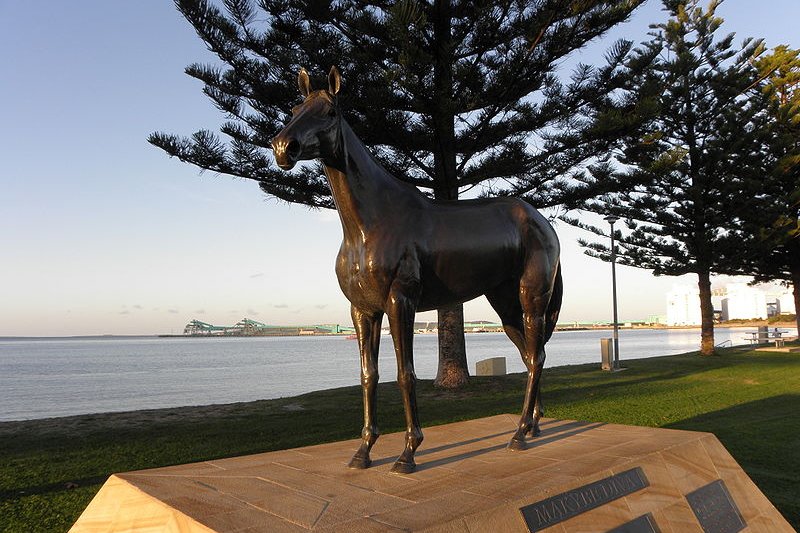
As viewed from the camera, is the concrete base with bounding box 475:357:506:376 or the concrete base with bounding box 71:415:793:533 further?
the concrete base with bounding box 475:357:506:376

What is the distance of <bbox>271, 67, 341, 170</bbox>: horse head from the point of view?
283 centimetres

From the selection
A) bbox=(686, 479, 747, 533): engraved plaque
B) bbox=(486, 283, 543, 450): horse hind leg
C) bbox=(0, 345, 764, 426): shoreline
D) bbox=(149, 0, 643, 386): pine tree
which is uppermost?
bbox=(149, 0, 643, 386): pine tree

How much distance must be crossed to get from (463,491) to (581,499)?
1.95 ft

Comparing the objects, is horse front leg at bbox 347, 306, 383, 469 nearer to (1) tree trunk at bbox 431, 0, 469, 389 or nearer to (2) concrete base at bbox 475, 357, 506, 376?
(1) tree trunk at bbox 431, 0, 469, 389

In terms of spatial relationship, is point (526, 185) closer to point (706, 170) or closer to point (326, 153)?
point (326, 153)

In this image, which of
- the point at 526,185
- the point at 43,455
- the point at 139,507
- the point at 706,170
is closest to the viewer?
the point at 139,507

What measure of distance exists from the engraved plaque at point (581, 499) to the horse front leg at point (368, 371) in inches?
40.5

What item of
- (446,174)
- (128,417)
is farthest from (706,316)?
(128,417)

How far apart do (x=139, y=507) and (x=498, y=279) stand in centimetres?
235

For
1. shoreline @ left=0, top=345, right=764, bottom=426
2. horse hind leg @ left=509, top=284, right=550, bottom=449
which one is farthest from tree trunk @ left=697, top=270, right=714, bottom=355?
horse hind leg @ left=509, top=284, right=550, bottom=449

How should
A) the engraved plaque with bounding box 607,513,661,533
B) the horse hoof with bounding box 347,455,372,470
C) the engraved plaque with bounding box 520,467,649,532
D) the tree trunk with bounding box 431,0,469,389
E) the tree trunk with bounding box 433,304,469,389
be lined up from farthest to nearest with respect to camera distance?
the tree trunk with bounding box 433,304,469,389
the tree trunk with bounding box 431,0,469,389
the horse hoof with bounding box 347,455,372,470
the engraved plaque with bounding box 607,513,661,533
the engraved plaque with bounding box 520,467,649,532

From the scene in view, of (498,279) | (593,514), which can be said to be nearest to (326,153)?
(498,279)

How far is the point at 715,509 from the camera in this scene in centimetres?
349

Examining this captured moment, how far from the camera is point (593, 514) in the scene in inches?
114
